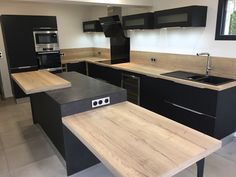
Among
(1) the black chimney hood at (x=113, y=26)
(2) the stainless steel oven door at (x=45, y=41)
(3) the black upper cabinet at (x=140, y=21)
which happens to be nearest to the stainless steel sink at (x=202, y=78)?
(3) the black upper cabinet at (x=140, y=21)

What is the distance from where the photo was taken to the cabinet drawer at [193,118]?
2547 mm

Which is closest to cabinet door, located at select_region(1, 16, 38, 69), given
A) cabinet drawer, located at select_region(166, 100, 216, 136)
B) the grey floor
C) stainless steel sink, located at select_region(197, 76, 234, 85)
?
the grey floor

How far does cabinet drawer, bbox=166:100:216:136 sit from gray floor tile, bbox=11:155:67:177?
1.76 m

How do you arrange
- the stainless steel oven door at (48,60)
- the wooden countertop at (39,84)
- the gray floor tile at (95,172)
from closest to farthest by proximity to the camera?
the gray floor tile at (95,172) < the wooden countertop at (39,84) < the stainless steel oven door at (48,60)

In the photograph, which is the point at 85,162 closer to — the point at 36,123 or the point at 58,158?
the point at 58,158

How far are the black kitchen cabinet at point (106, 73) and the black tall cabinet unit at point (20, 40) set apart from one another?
1365 mm

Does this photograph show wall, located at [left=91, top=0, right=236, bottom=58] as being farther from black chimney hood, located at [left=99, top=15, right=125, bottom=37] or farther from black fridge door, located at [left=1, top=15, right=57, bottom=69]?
black fridge door, located at [left=1, top=15, right=57, bottom=69]

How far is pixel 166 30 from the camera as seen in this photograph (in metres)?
3.59

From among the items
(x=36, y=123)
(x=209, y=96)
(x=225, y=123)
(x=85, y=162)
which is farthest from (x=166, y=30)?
(x=36, y=123)

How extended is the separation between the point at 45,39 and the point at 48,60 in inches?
19.5

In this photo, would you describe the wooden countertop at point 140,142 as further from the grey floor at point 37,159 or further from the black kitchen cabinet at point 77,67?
the black kitchen cabinet at point 77,67

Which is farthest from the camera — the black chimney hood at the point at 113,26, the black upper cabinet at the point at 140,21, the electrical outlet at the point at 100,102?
the black chimney hood at the point at 113,26

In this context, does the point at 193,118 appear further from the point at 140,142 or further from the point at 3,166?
the point at 3,166

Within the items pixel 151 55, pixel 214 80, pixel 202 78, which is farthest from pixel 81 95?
pixel 151 55
